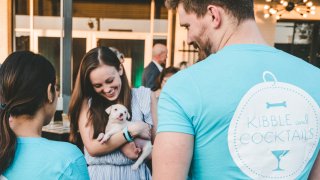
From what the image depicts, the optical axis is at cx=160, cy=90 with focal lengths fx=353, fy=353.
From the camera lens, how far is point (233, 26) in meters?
1.11

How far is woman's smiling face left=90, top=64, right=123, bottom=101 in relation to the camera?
6.61ft

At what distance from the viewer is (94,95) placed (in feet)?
6.82

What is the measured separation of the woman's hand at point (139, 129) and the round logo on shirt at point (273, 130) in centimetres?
98

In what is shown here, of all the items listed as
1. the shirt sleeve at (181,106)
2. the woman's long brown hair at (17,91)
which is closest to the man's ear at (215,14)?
the shirt sleeve at (181,106)

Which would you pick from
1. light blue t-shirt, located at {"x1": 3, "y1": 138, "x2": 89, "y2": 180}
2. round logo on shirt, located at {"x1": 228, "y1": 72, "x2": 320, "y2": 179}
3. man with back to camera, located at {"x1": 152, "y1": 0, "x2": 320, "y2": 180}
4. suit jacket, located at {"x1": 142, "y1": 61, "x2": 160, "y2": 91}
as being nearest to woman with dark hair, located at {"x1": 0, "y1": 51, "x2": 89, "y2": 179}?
light blue t-shirt, located at {"x1": 3, "y1": 138, "x2": 89, "y2": 180}

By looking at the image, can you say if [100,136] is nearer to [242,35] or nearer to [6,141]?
[6,141]

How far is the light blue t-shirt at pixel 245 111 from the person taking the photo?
1021 mm

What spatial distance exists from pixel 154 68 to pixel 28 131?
5.12 metres

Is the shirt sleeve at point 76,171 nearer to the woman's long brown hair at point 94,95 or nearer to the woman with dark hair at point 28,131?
the woman with dark hair at point 28,131

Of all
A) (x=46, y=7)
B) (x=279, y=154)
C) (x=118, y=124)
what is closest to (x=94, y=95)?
(x=118, y=124)

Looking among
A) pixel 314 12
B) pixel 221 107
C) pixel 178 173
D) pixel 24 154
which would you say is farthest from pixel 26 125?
pixel 314 12

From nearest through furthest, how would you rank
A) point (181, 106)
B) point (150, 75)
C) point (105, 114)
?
point (181, 106)
point (105, 114)
point (150, 75)

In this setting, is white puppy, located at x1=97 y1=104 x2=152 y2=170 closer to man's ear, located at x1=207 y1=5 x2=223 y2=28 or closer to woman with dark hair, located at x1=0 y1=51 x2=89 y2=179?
woman with dark hair, located at x1=0 y1=51 x2=89 y2=179

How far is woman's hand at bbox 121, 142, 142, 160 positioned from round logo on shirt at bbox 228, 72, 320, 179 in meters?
1.03
